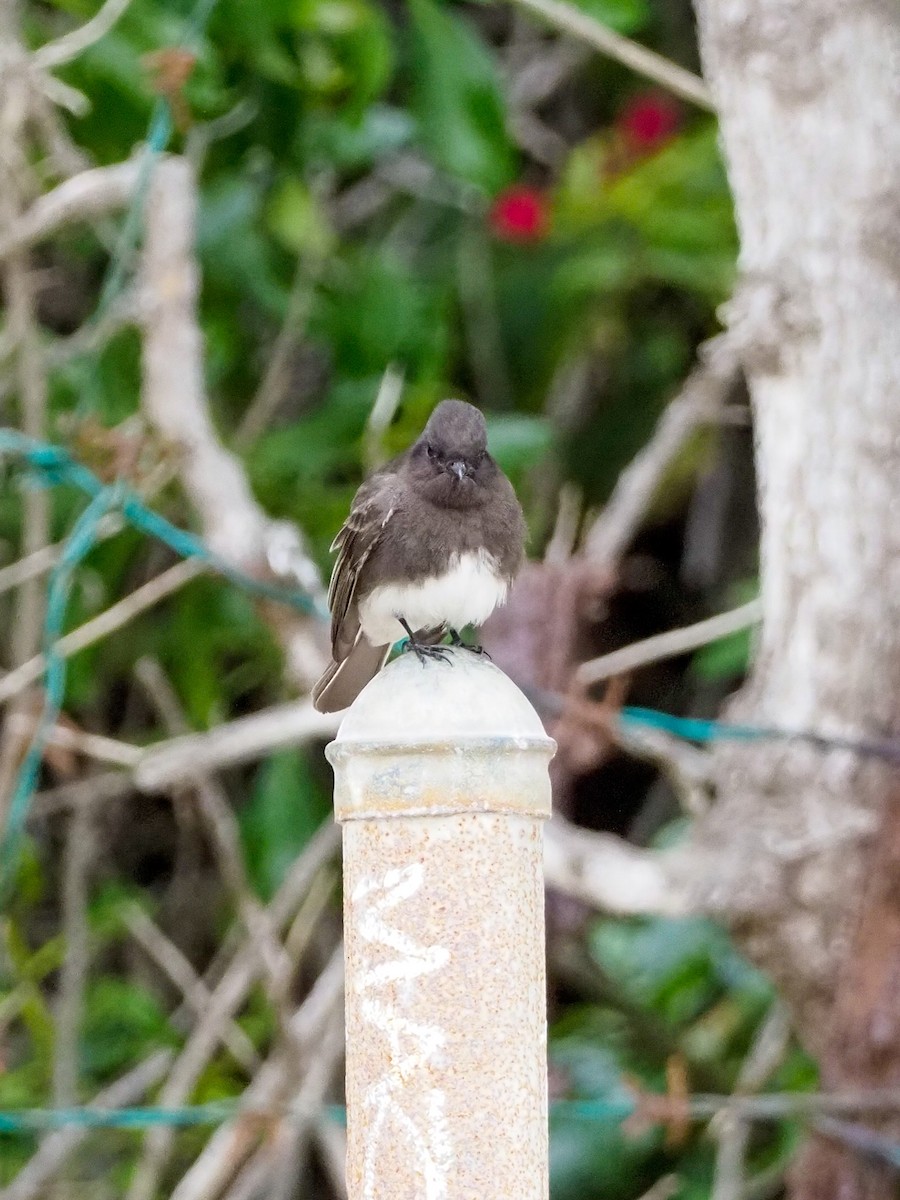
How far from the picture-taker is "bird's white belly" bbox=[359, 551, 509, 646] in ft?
9.20

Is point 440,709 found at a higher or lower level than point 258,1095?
higher

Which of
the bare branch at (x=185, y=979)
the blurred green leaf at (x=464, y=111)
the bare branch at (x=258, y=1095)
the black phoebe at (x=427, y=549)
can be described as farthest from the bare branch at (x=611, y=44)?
the bare branch at (x=185, y=979)

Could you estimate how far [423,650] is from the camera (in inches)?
85.9

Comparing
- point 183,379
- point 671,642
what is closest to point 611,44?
point 183,379

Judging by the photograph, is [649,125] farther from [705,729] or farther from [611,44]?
[705,729]

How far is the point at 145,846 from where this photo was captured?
5.18m

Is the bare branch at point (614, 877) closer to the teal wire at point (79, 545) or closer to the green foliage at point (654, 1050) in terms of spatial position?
the teal wire at point (79, 545)

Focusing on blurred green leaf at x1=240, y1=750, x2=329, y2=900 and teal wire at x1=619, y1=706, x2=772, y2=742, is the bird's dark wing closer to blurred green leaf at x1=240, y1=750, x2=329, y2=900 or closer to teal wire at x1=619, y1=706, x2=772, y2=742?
teal wire at x1=619, y1=706, x2=772, y2=742

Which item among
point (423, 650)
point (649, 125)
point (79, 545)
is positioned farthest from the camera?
point (649, 125)

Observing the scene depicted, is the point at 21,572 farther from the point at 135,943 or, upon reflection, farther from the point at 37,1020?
the point at 135,943

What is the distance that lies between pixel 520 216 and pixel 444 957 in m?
3.10

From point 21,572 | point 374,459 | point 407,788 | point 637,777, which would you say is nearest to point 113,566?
point 21,572

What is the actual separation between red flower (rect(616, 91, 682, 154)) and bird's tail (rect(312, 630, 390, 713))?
1925mm

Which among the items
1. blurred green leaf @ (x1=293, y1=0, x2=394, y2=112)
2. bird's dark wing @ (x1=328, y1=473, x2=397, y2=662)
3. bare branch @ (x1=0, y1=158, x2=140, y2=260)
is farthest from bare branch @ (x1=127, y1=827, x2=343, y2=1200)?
blurred green leaf @ (x1=293, y1=0, x2=394, y2=112)
